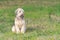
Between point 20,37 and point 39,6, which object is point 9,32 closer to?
point 20,37

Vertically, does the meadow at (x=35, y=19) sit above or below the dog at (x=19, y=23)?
below

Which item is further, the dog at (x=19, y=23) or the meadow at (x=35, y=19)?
the dog at (x=19, y=23)

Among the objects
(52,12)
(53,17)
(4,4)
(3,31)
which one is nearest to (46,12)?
(52,12)

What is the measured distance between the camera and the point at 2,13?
688 inches

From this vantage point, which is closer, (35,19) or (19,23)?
(19,23)

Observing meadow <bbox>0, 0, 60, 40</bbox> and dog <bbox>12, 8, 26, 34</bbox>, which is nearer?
meadow <bbox>0, 0, 60, 40</bbox>

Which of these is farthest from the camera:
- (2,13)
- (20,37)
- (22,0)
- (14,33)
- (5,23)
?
(22,0)

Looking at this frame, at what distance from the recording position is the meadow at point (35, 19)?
37.1 ft

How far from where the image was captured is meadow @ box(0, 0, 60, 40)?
1130cm

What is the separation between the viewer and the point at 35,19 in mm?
15492

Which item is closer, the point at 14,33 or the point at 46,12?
the point at 14,33

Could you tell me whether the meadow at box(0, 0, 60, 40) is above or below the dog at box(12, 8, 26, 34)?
below

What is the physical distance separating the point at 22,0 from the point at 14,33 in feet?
34.7

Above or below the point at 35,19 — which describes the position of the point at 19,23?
above
